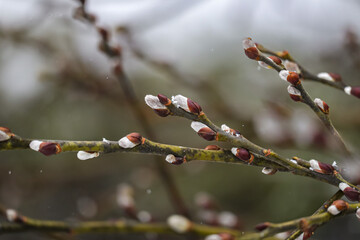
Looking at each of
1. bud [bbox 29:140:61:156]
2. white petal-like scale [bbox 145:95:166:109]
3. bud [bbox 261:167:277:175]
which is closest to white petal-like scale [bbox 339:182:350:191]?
bud [bbox 261:167:277:175]

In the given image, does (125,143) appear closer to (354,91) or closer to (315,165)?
(315,165)

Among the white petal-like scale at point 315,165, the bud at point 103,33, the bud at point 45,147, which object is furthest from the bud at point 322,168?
the bud at point 103,33

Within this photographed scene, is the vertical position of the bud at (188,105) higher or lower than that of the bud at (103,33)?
higher

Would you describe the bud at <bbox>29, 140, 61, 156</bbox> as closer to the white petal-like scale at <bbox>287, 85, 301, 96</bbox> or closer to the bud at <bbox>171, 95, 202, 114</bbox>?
the bud at <bbox>171, 95, 202, 114</bbox>

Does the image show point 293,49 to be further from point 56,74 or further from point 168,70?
point 56,74

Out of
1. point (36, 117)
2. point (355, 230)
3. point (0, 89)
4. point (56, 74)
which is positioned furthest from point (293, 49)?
point (0, 89)

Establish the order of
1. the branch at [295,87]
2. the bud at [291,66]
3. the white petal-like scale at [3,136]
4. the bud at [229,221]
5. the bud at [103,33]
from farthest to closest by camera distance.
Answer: the bud at [229,221] → the bud at [103,33] → the bud at [291,66] → the branch at [295,87] → the white petal-like scale at [3,136]

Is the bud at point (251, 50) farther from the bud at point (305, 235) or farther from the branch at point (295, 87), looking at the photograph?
the bud at point (305, 235)

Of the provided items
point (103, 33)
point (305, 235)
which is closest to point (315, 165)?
point (305, 235)
